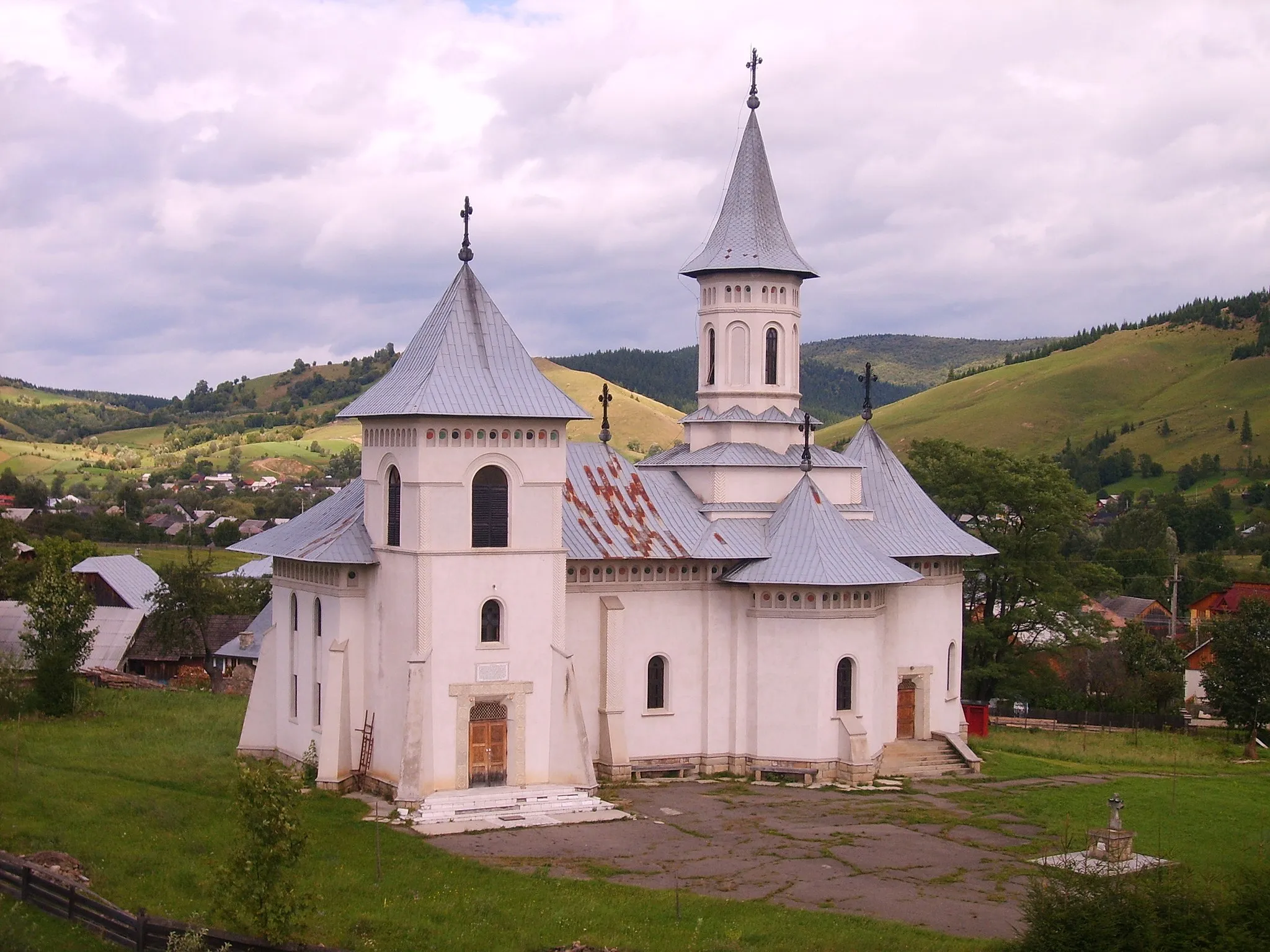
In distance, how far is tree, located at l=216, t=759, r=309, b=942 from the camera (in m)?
19.1

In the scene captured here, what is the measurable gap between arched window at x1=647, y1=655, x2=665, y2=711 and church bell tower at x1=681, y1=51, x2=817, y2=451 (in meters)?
6.62

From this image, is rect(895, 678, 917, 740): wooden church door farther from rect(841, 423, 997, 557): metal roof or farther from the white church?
rect(841, 423, 997, 557): metal roof

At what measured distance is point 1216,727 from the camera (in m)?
52.2

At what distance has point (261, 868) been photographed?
19.2 metres

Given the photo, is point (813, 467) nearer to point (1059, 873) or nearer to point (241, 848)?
point (1059, 873)

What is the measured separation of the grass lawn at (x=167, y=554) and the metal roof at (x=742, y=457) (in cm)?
5123

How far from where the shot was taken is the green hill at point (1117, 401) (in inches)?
5748

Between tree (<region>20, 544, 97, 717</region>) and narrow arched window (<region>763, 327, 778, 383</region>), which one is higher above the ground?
narrow arched window (<region>763, 327, 778, 383</region>)

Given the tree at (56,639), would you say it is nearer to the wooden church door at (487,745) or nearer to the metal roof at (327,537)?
the metal roof at (327,537)

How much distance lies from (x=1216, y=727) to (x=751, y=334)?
25.3 metres

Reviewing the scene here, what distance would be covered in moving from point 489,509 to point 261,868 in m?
13.9

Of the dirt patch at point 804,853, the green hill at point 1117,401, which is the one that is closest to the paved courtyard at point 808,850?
the dirt patch at point 804,853

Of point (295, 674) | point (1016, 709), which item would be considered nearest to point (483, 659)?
point (295, 674)

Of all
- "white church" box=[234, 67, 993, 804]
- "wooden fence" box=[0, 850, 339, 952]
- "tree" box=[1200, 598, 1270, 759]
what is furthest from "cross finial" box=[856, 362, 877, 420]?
"wooden fence" box=[0, 850, 339, 952]
